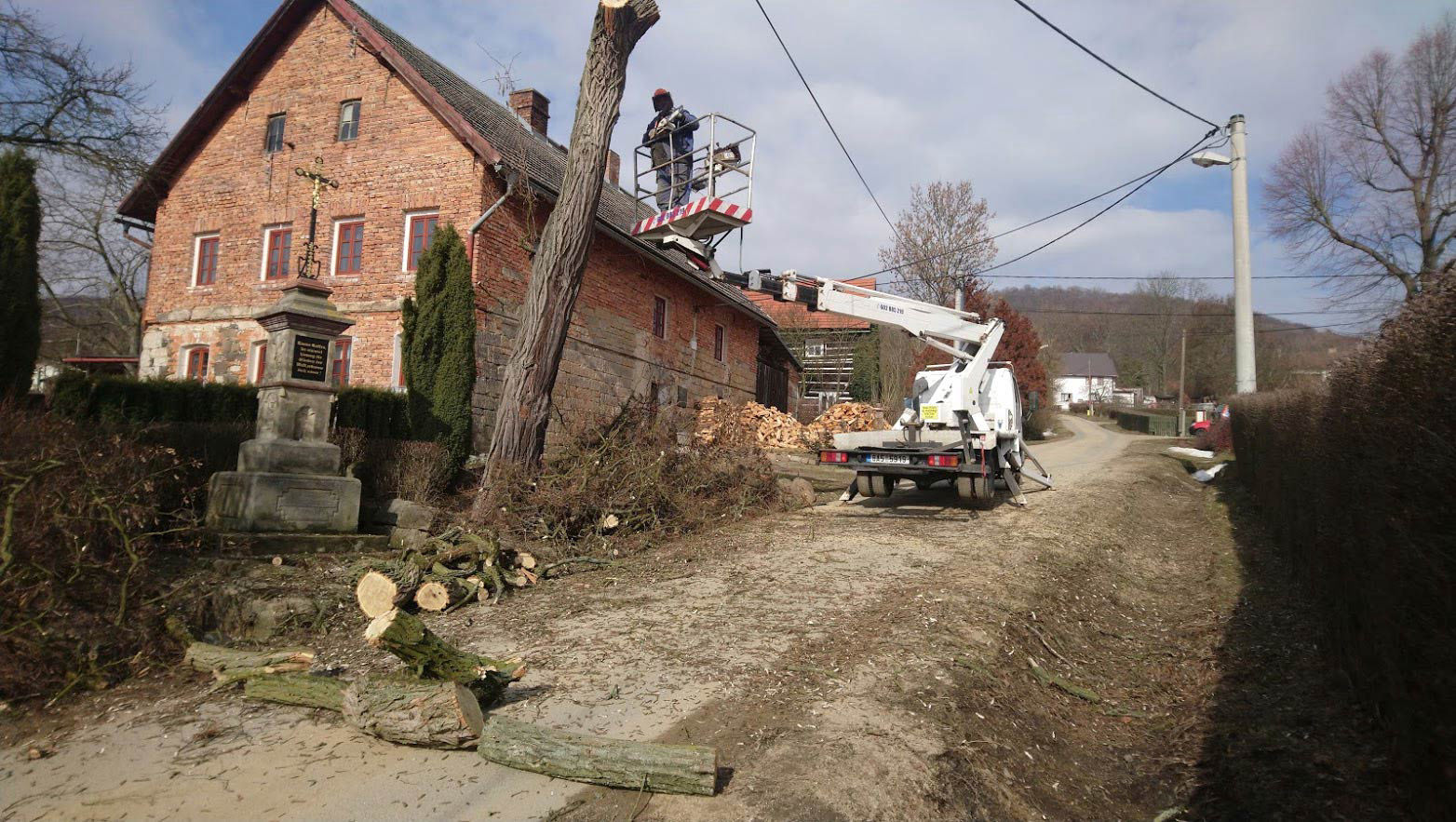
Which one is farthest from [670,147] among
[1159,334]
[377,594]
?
[1159,334]

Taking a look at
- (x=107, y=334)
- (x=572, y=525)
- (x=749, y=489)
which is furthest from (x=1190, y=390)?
(x=107, y=334)

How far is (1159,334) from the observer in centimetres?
5688

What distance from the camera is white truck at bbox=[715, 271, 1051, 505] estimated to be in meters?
10.3

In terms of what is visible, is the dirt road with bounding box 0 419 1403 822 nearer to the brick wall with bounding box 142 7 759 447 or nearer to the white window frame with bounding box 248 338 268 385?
the brick wall with bounding box 142 7 759 447

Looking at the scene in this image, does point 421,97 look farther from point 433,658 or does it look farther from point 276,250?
point 433,658

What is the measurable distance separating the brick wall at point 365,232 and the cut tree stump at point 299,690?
8524 millimetres

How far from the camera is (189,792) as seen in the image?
3473mm

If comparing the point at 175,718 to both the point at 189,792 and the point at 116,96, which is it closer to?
the point at 189,792

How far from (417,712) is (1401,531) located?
446cm

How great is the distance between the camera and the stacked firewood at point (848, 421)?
65.8 ft

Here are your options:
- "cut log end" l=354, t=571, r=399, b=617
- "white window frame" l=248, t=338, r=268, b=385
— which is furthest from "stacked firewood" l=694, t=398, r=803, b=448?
"white window frame" l=248, t=338, r=268, b=385

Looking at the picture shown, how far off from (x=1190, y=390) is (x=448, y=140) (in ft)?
174

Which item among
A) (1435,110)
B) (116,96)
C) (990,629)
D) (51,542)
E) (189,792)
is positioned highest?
Result: (1435,110)

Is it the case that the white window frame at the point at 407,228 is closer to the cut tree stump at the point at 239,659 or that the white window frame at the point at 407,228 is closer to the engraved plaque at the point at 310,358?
the engraved plaque at the point at 310,358
